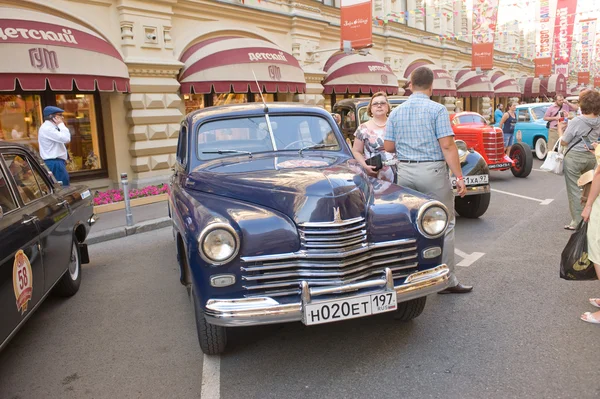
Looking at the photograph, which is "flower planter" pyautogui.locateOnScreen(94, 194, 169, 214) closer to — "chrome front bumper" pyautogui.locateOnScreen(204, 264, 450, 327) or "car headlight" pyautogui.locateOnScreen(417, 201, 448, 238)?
"chrome front bumper" pyautogui.locateOnScreen(204, 264, 450, 327)

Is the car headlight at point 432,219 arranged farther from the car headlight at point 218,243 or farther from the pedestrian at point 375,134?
the pedestrian at point 375,134

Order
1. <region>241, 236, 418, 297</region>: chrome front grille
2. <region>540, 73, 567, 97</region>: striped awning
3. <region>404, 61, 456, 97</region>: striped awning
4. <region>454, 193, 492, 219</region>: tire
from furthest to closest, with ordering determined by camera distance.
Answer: <region>540, 73, 567, 97</region>: striped awning, <region>404, 61, 456, 97</region>: striped awning, <region>454, 193, 492, 219</region>: tire, <region>241, 236, 418, 297</region>: chrome front grille

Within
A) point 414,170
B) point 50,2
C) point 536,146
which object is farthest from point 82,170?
point 536,146

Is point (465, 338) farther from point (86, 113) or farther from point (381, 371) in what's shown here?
point (86, 113)

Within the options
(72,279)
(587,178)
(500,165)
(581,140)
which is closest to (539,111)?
(500,165)

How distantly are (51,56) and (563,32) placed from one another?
28906 millimetres

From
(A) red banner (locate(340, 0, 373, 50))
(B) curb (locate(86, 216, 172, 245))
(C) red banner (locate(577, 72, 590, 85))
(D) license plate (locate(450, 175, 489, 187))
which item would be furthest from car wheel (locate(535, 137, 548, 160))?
(C) red banner (locate(577, 72, 590, 85))

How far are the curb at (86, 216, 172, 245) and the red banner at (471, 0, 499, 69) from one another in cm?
1830

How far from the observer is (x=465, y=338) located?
344 centimetres

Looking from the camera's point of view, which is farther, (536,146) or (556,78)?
(556,78)

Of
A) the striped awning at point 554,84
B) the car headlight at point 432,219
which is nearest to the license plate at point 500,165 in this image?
the car headlight at point 432,219

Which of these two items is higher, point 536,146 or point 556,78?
point 556,78

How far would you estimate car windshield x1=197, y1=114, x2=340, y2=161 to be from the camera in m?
4.24

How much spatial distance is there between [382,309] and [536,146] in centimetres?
1378
